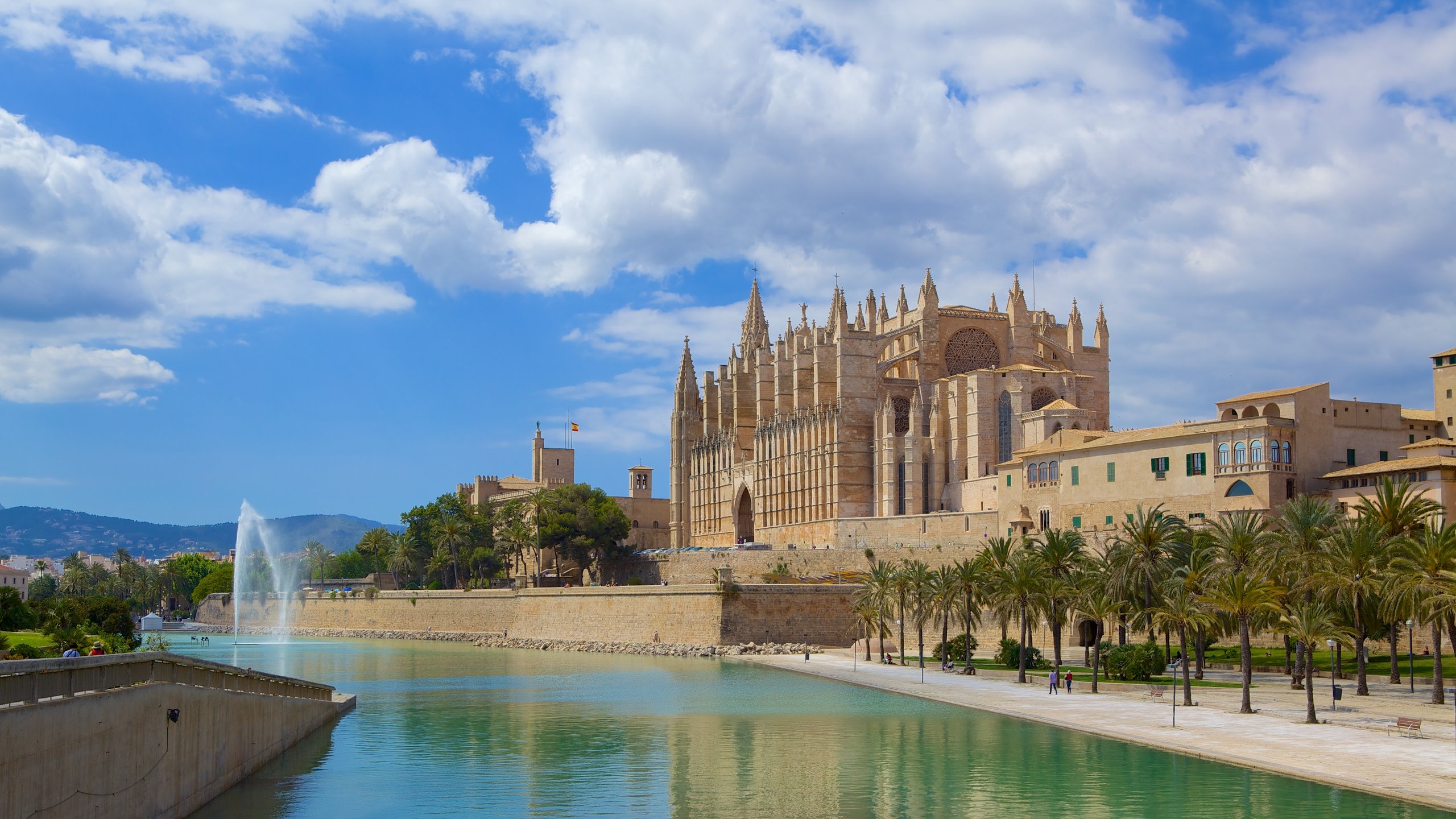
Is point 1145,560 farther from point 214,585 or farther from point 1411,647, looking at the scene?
point 214,585

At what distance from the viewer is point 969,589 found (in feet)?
145

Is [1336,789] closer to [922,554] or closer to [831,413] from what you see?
[922,554]

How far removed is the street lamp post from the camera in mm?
34406

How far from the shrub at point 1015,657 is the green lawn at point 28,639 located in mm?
29549

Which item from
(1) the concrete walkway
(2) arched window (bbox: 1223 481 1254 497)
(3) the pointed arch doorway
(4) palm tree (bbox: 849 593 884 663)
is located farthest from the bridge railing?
(3) the pointed arch doorway

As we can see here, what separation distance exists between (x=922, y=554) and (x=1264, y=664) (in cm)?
2187

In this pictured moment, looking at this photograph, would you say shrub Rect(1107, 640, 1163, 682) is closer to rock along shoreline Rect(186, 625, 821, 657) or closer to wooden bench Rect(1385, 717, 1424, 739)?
wooden bench Rect(1385, 717, 1424, 739)

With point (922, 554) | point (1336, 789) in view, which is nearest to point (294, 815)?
point (1336, 789)

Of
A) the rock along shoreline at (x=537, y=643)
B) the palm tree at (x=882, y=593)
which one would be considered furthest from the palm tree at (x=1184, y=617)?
the rock along shoreline at (x=537, y=643)

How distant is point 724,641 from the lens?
198ft

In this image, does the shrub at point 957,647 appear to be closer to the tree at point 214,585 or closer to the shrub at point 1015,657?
the shrub at point 1015,657

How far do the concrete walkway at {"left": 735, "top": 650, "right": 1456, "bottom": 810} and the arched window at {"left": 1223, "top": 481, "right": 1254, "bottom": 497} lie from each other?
10434 mm

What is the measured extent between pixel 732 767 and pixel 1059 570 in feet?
62.5

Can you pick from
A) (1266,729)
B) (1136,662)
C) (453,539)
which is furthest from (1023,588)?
(453,539)
